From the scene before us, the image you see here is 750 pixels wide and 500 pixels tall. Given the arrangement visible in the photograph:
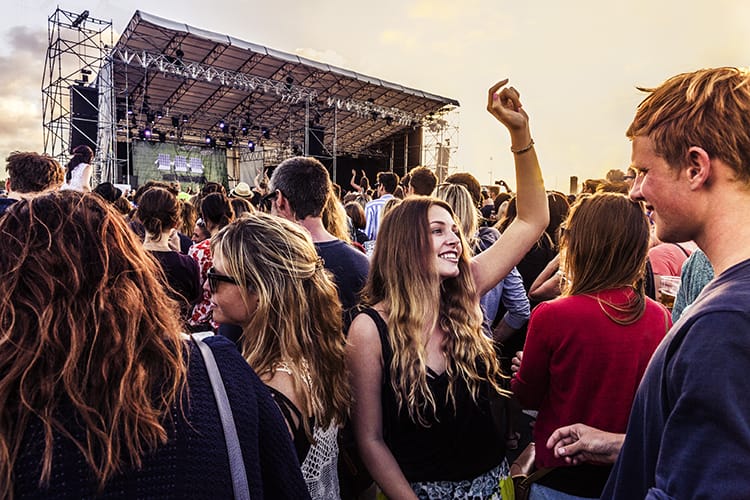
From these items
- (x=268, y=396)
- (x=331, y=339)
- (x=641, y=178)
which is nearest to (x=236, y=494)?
(x=268, y=396)

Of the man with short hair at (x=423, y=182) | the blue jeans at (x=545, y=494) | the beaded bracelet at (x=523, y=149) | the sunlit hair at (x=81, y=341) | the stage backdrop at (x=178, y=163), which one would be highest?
the stage backdrop at (x=178, y=163)

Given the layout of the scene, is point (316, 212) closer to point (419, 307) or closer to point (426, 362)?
point (419, 307)

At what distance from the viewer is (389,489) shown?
1.58m

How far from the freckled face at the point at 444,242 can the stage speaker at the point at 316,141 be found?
18.3 meters

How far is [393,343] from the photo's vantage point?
166 cm

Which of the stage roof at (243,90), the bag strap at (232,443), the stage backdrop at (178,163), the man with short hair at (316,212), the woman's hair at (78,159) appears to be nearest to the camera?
the bag strap at (232,443)

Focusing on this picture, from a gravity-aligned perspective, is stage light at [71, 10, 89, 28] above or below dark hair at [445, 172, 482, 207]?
above

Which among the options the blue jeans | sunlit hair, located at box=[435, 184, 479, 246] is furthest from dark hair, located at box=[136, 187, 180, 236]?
the blue jeans

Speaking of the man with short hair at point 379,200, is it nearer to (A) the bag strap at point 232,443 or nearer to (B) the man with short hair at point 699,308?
(B) the man with short hair at point 699,308

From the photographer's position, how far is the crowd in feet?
2.52

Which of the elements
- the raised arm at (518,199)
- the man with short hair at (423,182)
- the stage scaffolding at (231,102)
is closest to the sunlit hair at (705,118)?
the raised arm at (518,199)

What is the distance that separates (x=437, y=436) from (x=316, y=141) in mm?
19771

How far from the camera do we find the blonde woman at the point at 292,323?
147cm

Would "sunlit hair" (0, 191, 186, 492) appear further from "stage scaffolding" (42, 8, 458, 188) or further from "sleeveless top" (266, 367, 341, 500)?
"stage scaffolding" (42, 8, 458, 188)
